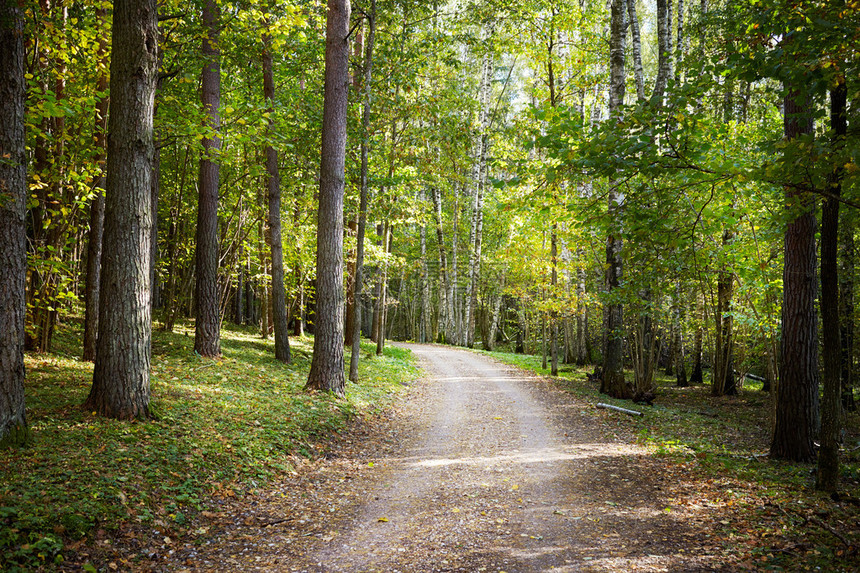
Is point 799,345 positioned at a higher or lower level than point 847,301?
lower

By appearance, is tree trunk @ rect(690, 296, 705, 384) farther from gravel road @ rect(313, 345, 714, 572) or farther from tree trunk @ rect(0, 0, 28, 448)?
tree trunk @ rect(0, 0, 28, 448)

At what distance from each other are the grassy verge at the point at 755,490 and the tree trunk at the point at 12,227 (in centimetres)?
703

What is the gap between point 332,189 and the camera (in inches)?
395

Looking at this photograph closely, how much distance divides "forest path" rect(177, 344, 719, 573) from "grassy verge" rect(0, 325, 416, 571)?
1.97 ft

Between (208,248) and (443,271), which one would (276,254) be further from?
(443,271)

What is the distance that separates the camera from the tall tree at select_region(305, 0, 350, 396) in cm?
994

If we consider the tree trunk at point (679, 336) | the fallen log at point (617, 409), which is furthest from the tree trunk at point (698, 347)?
the fallen log at point (617, 409)

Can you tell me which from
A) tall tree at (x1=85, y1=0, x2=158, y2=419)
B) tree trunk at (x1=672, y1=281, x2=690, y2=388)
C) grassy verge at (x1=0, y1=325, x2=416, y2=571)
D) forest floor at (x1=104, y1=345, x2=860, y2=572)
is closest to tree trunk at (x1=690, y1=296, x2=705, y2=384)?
tree trunk at (x1=672, y1=281, x2=690, y2=388)

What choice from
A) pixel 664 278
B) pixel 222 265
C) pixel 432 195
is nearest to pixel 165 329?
pixel 222 265

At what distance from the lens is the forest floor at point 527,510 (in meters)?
4.19

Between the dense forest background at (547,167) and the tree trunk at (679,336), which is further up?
the dense forest background at (547,167)

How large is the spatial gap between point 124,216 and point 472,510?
5.46 metres

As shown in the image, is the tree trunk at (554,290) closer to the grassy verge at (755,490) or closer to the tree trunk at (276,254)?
the grassy verge at (755,490)

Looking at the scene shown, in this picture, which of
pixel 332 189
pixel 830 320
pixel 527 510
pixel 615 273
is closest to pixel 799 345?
pixel 830 320
